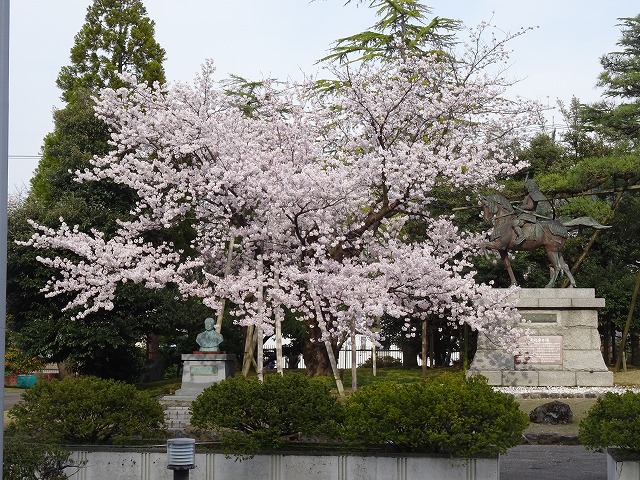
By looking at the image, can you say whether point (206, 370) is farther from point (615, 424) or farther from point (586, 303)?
point (615, 424)

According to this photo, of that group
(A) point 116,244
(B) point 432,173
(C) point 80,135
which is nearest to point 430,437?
(B) point 432,173

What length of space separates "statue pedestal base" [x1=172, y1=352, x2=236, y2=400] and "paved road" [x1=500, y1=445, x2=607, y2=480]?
343 inches

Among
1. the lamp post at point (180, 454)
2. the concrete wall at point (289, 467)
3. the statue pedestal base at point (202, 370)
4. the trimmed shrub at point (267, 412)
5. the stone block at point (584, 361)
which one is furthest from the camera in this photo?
the stone block at point (584, 361)

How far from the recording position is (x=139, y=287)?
2900cm

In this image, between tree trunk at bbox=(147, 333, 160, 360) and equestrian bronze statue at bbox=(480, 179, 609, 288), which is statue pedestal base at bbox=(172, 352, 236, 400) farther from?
tree trunk at bbox=(147, 333, 160, 360)

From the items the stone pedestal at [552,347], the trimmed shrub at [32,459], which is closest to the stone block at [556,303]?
the stone pedestal at [552,347]

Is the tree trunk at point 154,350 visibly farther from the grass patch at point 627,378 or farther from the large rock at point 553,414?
the large rock at point 553,414

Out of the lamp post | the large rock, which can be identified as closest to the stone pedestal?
the large rock

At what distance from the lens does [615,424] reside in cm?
1273

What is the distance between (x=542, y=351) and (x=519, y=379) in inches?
43.2

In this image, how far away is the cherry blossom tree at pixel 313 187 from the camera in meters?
22.5

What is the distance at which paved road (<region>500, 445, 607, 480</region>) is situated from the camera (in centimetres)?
1528

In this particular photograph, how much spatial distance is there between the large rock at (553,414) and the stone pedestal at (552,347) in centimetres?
547

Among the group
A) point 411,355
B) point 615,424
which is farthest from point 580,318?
point 411,355
